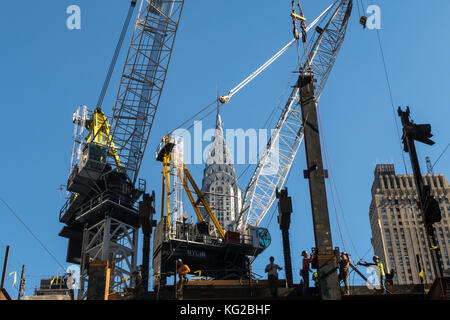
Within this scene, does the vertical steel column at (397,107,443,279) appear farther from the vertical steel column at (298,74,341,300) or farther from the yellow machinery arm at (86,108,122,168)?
the yellow machinery arm at (86,108,122,168)

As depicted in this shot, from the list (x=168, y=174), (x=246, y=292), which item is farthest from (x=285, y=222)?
(x=168, y=174)

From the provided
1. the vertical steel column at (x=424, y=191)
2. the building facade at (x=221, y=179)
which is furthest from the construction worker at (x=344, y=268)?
the building facade at (x=221, y=179)

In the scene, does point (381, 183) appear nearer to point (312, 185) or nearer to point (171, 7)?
point (171, 7)

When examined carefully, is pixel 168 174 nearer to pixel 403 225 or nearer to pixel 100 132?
pixel 100 132

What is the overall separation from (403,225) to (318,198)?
163390 mm

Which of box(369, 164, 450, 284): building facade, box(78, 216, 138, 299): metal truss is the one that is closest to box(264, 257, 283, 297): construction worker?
box(78, 216, 138, 299): metal truss

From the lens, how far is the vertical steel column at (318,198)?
85.5ft

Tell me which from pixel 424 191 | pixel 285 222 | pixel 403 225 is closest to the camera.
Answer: pixel 424 191

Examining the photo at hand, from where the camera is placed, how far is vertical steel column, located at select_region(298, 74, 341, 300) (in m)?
26.1

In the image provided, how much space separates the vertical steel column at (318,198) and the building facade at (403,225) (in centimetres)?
14417

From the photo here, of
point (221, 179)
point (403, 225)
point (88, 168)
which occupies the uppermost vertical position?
point (221, 179)

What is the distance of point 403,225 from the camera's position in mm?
182000
